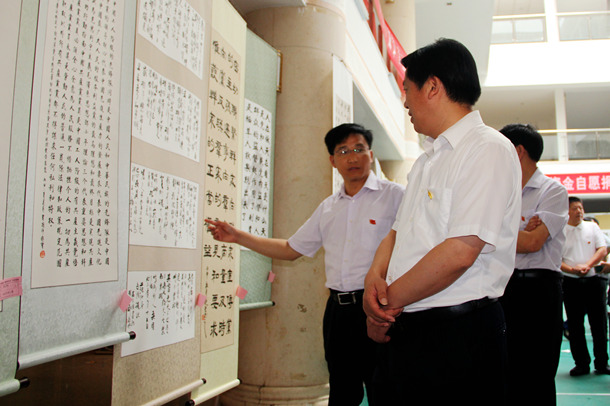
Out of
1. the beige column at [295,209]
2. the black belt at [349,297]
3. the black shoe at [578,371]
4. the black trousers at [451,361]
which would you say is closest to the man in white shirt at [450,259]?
→ the black trousers at [451,361]

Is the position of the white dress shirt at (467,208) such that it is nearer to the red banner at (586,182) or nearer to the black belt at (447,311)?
the black belt at (447,311)

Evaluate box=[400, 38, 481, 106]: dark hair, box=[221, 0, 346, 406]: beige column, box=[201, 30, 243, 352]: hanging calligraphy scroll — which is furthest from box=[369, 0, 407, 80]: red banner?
box=[400, 38, 481, 106]: dark hair

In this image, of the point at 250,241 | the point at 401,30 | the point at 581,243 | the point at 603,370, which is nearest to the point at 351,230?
the point at 250,241

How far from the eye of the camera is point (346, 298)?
211cm

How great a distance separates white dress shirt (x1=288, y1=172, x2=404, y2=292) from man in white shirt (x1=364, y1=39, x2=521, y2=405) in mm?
858

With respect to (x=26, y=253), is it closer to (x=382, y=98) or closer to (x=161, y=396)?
(x=161, y=396)

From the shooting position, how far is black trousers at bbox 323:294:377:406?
207cm

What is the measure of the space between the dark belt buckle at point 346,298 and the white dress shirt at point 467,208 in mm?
865

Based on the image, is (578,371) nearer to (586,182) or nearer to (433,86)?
(433,86)

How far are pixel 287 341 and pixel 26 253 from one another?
1.90 meters

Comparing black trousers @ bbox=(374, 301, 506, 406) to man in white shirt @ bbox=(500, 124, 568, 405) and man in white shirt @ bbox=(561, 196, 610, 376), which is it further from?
man in white shirt @ bbox=(561, 196, 610, 376)

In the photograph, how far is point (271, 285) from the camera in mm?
2840

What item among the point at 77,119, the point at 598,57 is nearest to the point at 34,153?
the point at 77,119

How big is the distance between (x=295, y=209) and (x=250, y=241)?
0.86 m
